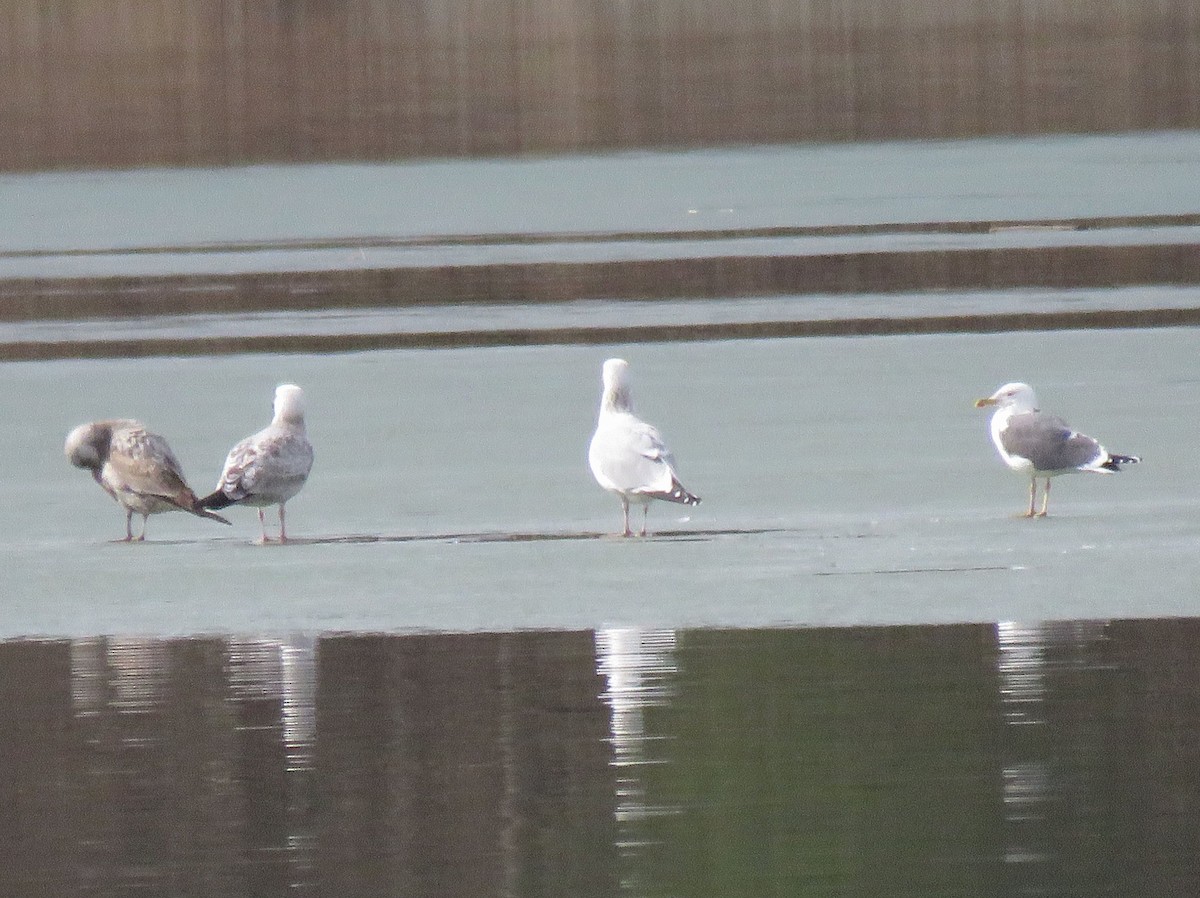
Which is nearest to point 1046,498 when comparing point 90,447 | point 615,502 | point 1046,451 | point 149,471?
point 1046,451

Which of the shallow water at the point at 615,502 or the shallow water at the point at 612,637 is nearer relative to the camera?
the shallow water at the point at 612,637

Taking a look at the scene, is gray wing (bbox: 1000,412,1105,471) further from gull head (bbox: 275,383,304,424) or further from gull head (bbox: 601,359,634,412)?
gull head (bbox: 275,383,304,424)

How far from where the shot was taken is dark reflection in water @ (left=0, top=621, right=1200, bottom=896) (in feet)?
14.8

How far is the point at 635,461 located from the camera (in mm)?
8289

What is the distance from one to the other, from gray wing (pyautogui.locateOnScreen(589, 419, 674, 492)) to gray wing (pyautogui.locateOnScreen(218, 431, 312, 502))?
1014 mm

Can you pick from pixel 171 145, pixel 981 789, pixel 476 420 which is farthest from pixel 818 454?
pixel 171 145

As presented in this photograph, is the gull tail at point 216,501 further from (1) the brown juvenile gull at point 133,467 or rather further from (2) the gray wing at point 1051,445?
(2) the gray wing at point 1051,445

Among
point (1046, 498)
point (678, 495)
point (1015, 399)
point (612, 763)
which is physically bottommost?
point (612, 763)

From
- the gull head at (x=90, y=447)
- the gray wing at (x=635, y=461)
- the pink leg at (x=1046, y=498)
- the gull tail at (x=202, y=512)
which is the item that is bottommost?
the pink leg at (x=1046, y=498)

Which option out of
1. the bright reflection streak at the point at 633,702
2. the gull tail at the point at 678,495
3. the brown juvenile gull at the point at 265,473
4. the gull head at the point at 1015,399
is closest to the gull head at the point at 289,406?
the brown juvenile gull at the point at 265,473

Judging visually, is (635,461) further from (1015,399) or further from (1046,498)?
(1015,399)

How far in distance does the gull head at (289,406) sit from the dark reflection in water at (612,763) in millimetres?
2358

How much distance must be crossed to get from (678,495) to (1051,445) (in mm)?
1348

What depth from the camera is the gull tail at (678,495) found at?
8148mm
